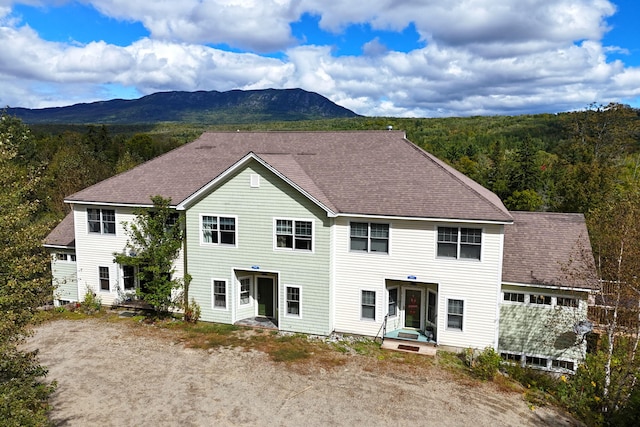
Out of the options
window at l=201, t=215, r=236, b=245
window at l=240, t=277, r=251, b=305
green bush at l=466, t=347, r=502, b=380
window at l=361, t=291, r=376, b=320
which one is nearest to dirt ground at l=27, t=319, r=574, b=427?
green bush at l=466, t=347, r=502, b=380

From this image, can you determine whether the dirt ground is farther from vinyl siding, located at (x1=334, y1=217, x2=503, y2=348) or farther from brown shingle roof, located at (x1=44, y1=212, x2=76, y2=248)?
brown shingle roof, located at (x1=44, y1=212, x2=76, y2=248)

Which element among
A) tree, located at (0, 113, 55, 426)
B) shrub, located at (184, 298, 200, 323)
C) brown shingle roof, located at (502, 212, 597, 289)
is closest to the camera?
tree, located at (0, 113, 55, 426)

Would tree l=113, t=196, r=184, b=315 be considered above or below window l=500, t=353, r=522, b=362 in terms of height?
above

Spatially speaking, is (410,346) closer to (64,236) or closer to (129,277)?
(129,277)

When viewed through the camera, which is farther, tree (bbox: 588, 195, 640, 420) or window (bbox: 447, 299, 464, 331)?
window (bbox: 447, 299, 464, 331)


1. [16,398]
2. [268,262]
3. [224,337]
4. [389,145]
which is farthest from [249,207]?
[16,398]

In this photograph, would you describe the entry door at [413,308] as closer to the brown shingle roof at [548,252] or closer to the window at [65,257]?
the brown shingle roof at [548,252]

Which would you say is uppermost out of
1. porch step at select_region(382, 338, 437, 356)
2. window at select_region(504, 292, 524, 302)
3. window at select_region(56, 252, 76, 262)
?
window at select_region(56, 252, 76, 262)

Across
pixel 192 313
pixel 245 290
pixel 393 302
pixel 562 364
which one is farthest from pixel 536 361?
pixel 192 313

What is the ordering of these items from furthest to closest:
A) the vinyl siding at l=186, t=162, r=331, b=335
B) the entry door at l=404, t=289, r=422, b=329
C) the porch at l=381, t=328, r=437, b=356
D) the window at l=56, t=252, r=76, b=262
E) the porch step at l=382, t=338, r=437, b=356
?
the window at l=56, t=252, r=76, b=262
the entry door at l=404, t=289, r=422, b=329
the vinyl siding at l=186, t=162, r=331, b=335
the porch at l=381, t=328, r=437, b=356
the porch step at l=382, t=338, r=437, b=356
